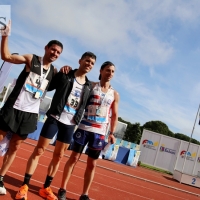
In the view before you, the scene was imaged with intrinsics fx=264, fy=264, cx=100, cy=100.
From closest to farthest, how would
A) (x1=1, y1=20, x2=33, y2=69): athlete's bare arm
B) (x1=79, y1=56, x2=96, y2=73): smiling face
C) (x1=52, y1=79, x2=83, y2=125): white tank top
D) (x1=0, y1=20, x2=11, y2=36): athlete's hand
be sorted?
(x1=0, y1=20, x2=11, y2=36): athlete's hand, (x1=1, y1=20, x2=33, y2=69): athlete's bare arm, (x1=52, y1=79, x2=83, y2=125): white tank top, (x1=79, y1=56, x2=96, y2=73): smiling face

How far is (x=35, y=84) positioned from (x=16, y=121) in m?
0.51

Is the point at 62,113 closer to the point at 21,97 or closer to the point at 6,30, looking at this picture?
the point at 21,97

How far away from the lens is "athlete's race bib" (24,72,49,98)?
3258 mm

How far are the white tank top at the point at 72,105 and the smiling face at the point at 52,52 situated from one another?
45cm

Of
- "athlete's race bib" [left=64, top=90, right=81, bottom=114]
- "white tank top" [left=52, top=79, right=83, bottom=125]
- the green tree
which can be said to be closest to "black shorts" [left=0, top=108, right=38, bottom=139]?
"white tank top" [left=52, top=79, right=83, bottom=125]

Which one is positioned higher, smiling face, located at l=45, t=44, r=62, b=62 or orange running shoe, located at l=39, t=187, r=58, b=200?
smiling face, located at l=45, t=44, r=62, b=62

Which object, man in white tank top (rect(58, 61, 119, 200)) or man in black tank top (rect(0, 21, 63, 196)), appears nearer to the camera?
man in black tank top (rect(0, 21, 63, 196))

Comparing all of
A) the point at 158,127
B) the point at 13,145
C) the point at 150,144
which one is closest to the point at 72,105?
the point at 13,145

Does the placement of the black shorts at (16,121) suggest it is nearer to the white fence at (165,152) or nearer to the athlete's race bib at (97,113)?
the athlete's race bib at (97,113)

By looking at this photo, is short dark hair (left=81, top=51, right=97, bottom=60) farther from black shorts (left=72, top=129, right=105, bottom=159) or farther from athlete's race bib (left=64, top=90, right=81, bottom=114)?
black shorts (left=72, top=129, right=105, bottom=159)

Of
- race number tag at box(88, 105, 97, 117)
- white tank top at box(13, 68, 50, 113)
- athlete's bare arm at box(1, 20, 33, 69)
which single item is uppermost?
athlete's bare arm at box(1, 20, 33, 69)

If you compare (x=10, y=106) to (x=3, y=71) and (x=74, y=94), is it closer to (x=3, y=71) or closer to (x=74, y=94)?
(x=74, y=94)

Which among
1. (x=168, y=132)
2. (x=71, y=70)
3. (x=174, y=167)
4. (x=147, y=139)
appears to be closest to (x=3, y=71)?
(x=71, y=70)

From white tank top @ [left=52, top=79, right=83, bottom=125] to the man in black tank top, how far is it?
13.8 inches
